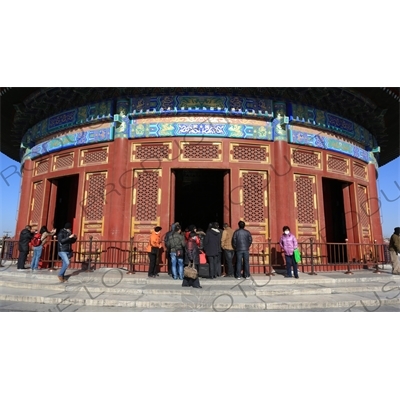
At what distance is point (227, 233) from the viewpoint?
7297 mm

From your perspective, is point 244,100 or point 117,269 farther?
point 244,100

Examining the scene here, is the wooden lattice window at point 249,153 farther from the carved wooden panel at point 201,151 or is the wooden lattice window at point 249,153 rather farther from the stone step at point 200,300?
the stone step at point 200,300

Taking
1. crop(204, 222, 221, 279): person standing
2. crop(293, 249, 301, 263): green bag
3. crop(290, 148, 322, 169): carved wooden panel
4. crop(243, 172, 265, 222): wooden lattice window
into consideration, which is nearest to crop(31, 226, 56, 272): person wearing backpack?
crop(204, 222, 221, 279): person standing

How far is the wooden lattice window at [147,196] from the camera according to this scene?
8.60m

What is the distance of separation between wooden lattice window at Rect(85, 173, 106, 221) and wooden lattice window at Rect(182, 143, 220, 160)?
2.72m

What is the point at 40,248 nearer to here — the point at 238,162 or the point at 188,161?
the point at 188,161

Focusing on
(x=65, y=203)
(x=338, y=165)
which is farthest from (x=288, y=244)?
(x=65, y=203)

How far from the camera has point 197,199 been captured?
14.7 metres

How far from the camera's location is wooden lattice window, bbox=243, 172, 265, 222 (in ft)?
28.3

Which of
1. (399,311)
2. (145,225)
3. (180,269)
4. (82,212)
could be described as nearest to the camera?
(399,311)

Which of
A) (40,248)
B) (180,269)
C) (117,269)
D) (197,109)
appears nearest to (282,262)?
(180,269)

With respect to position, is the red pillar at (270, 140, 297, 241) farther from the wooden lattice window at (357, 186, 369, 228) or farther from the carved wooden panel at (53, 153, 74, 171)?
the carved wooden panel at (53, 153, 74, 171)

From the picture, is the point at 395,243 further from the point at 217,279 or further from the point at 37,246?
the point at 37,246

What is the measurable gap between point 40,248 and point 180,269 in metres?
4.24
